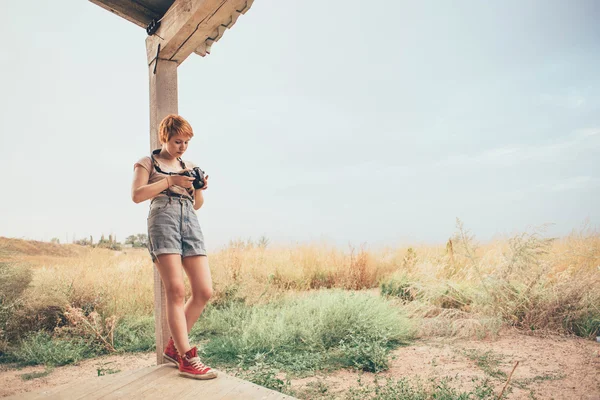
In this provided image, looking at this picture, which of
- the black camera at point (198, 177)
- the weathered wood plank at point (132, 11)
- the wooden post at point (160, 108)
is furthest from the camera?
the weathered wood plank at point (132, 11)

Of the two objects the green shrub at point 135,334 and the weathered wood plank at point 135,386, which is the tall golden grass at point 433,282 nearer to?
the green shrub at point 135,334

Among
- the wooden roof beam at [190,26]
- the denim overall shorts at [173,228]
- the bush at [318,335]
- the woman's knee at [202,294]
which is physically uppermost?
the wooden roof beam at [190,26]

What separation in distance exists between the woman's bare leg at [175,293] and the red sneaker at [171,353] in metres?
0.19

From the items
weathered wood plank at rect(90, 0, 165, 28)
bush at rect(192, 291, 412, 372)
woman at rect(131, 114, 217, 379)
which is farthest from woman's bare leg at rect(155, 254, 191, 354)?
weathered wood plank at rect(90, 0, 165, 28)

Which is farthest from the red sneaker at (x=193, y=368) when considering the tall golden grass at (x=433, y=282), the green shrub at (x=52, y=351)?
the tall golden grass at (x=433, y=282)

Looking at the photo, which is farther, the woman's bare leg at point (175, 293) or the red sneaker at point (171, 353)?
the red sneaker at point (171, 353)

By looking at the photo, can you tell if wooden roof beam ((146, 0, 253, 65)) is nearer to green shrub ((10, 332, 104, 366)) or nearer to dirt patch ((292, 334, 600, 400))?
dirt patch ((292, 334, 600, 400))

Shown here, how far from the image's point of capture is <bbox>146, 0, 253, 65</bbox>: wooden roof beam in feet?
7.43

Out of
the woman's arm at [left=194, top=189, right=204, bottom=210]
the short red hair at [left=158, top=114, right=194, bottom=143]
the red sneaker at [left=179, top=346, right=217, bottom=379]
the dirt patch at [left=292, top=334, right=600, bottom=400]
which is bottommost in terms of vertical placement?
the dirt patch at [left=292, top=334, right=600, bottom=400]

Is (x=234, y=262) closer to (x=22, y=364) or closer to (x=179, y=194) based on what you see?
(x=22, y=364)

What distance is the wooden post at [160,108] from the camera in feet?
8.20

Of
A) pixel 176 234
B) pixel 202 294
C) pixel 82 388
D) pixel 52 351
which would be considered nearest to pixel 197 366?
pixel 202 294

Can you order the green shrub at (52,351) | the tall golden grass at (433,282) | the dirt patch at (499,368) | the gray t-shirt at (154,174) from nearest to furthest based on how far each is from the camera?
the gray t-shirt at (154,174) < the dirt patch at (499,368) < the green shrub at (52,351) < the tall golden grass at (433,282)

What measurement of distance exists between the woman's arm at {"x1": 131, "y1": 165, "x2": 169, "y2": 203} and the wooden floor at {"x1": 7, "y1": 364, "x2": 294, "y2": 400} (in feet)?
3.20
